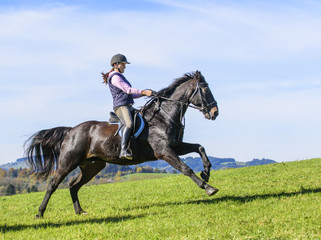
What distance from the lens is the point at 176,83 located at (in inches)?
416

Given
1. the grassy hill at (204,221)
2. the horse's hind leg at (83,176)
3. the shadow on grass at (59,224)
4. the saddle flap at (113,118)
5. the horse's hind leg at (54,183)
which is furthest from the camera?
the horse's hind leg at (83,176)

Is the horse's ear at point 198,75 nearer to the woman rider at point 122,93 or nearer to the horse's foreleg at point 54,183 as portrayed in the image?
the woman rider at point 122,93

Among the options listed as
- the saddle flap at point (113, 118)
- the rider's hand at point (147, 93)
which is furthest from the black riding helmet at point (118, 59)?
the saddle flap at point (113, 118)

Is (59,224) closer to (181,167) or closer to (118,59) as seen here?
(181,167)

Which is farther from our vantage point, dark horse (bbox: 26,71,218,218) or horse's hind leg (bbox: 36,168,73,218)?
horse's hind leg (bbox: 36,168,73,218)

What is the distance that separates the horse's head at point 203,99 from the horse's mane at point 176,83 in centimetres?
8

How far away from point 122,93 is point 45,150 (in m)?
3.41

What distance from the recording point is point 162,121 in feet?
33.1

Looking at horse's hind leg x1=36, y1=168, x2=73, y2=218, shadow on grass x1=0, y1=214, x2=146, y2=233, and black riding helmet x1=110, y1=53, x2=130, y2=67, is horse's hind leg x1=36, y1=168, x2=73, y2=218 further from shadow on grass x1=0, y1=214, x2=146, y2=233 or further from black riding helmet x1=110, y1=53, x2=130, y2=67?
black riding helmet x1=110, y1=53, x2=130, y2=67

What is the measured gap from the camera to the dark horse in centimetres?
988

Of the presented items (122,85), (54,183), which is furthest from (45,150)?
(122,85)

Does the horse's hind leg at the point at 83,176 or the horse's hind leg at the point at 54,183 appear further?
Result: the horse's hind leg at the point at 83,176

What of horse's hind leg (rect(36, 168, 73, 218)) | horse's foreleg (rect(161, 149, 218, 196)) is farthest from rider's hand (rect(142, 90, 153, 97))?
horse's hind leg (rect(36, 168, 73, 218))

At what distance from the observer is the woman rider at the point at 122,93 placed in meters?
9.80
